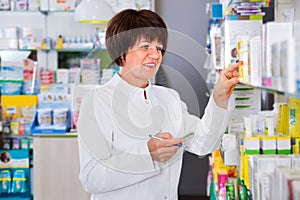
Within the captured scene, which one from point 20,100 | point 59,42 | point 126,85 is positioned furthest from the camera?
point 59,42

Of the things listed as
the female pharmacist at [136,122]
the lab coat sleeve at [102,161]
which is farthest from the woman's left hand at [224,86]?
the lab coat sleeve at [102,161]

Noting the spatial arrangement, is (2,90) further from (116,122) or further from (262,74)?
(262,74)

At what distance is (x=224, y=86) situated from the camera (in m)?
2.02

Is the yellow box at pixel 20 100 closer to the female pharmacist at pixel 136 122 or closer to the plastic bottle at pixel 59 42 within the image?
the plastic bottle at pixel 59 42

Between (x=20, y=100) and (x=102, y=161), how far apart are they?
12.0ft

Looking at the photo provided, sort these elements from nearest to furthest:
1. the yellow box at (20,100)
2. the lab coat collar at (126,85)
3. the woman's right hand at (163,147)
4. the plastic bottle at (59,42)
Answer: the woman's right hand at (163,147) < the lab coat collar at (126,85) < the yellow box at (20,100) < the plastic bottle at (59,42)

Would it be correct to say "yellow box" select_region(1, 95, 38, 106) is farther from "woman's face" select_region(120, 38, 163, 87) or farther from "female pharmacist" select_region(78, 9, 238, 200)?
"woman's face" select_region(120, 38, 163, 87)

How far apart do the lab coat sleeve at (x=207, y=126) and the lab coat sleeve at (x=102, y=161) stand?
0.78ft

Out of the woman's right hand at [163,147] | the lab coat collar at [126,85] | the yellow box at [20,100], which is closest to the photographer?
the woman's right hand at [163,147]

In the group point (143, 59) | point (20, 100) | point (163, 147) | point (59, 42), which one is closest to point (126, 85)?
point (143, 59)

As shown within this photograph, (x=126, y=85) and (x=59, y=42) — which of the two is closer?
(x=126, y=85)

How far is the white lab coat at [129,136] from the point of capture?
193 centimetres

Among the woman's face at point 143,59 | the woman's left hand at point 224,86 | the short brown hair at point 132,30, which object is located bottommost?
the woman's left hand at point 224,86

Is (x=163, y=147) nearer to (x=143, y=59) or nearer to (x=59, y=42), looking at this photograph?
(x=143, y=59)
